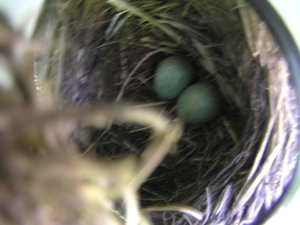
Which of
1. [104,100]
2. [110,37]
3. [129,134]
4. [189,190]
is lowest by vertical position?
[189,190]

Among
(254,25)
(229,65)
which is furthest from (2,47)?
(229,65)

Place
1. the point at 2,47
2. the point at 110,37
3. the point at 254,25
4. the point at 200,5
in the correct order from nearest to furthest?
1. the point at 2,47
2. the point at 254,25
3. the point at 200,5
4. the point at 110,37

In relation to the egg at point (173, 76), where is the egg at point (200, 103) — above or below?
below

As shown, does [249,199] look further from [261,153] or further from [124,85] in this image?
[124,85]
